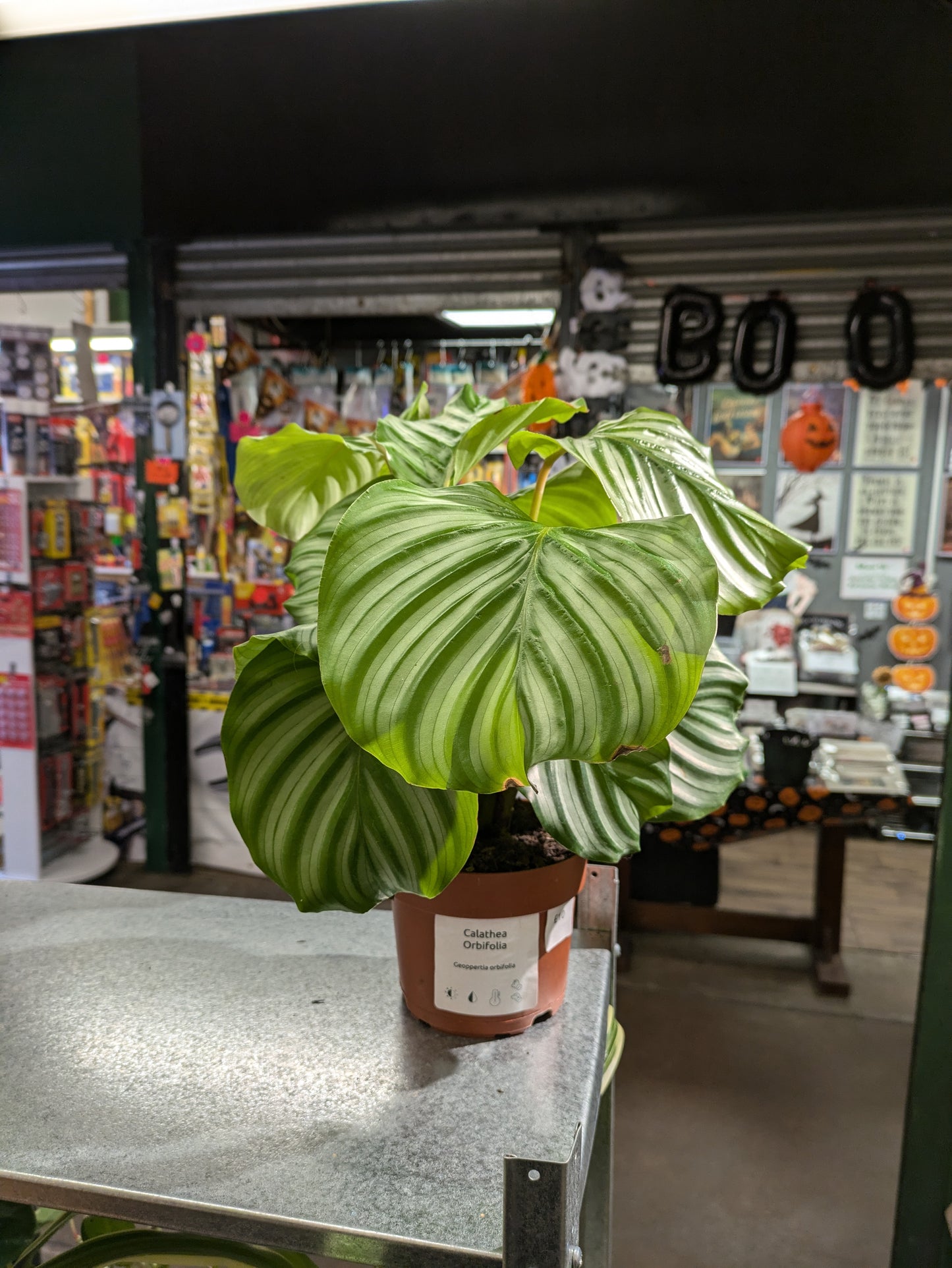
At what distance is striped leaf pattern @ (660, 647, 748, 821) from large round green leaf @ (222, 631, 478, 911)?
234 mm

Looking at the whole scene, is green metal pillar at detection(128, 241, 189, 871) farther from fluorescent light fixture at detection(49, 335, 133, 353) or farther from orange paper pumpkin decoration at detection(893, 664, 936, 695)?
orange paper pumpkin decoration at detection(893, 664, 936, 695)

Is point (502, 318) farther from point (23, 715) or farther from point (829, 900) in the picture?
point (829, 900)

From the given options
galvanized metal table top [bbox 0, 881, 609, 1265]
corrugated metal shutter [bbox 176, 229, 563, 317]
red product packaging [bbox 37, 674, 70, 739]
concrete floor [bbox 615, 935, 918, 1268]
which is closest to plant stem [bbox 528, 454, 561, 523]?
galvanized metal table top [bbox 0, 881, 609, 1265]

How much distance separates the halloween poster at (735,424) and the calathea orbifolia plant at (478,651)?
12.9 ft

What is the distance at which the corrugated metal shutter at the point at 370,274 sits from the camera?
3.17 m

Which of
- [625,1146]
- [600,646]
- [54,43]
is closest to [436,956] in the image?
[600,646]

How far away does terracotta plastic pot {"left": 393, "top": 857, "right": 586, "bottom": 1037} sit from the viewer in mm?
803

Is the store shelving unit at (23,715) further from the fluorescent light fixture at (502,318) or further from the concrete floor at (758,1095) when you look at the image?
the fluorescent light fixture at (502,318)

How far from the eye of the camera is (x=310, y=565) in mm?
870

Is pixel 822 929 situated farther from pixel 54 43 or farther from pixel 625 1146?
pixel 54 43

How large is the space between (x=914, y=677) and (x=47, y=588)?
391cm

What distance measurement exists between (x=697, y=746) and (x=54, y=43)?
11.8ft

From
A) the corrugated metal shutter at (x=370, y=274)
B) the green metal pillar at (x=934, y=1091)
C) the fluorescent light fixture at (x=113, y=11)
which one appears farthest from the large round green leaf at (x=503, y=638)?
the corrugated metal shutter at (x=370, y=274)

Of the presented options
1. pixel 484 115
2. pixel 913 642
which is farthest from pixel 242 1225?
pixel 913 642
